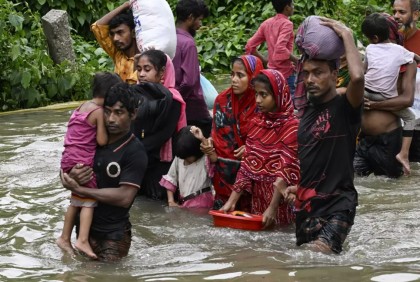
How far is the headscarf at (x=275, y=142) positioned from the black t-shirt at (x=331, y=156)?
79 centimetres

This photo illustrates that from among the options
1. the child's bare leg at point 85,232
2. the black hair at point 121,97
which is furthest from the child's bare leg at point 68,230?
the black hair at point 121,97

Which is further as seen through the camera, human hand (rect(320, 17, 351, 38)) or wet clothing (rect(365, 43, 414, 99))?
wet clothing (rect(365, 43, 414, 99))

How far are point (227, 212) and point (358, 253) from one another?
4.25 ft

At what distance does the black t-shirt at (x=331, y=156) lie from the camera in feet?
19.0

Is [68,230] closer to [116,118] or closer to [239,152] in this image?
[116,118]

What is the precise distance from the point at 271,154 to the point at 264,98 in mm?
446

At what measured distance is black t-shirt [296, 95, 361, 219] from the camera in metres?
5.80

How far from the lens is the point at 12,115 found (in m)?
12.4

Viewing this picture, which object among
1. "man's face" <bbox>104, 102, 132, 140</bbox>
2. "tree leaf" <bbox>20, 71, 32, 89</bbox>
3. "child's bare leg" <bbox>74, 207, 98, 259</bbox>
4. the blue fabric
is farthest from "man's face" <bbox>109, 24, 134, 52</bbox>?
"tree leaf" <bbox>20, 71, 32, 89</bbox>

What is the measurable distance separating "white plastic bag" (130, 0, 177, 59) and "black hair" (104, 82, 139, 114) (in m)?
2.14

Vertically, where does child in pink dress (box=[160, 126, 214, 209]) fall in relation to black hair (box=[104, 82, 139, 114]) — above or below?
below

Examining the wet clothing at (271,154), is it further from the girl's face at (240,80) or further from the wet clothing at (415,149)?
the wet clothing at (415,149)

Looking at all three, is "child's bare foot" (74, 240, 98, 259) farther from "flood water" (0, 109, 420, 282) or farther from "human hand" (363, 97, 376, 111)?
"human hand" (363, 97, 376, 111)

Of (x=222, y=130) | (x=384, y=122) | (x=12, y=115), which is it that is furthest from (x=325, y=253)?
(x=12, y=115)
